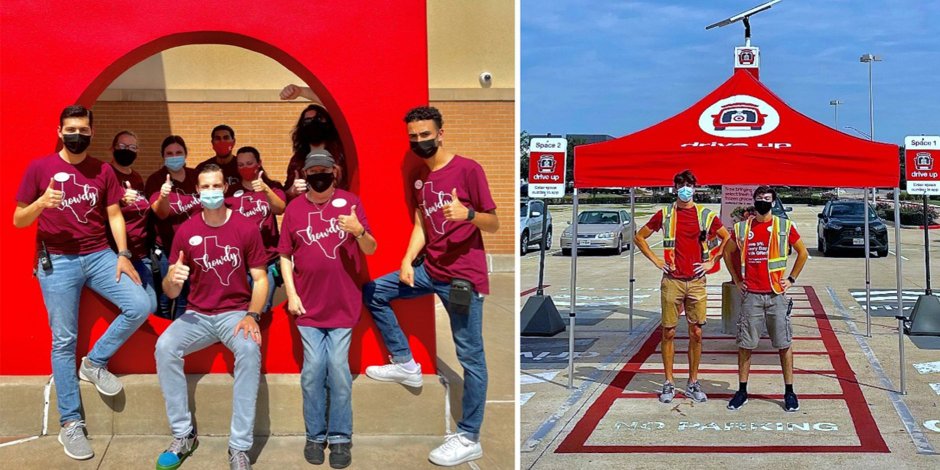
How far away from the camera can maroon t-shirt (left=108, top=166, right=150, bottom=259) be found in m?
6.11

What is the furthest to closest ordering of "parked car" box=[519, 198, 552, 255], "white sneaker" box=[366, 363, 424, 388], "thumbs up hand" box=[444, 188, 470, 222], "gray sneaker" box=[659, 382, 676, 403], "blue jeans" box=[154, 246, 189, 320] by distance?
"parked car" box=[519, 198, 552, 255] → "gray sneaker" box=[659, 382, 676, 403] → "blue jeans" box=[154, 246, 189, 320] → "white sneaker" box=[366, 363, 424, 388] → "thumbs up hand" box=[444, 188, 470, 222]

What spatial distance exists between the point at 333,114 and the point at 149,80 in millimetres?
8841

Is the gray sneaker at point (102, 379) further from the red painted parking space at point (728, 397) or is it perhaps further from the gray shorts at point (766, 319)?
the gray shorts at point (766, 319)

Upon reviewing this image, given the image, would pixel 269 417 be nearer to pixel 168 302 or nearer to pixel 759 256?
pixel 168 302

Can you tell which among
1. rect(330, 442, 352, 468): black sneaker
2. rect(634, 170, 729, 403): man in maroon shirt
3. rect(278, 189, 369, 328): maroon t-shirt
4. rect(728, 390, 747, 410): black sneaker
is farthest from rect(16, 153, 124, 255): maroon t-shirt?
rect(728, 390, 747, 410): black sneaker

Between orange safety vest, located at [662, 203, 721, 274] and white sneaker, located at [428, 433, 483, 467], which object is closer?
white sneaker, located at [428, 433, 483, 467]

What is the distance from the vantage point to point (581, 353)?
35.8 ft

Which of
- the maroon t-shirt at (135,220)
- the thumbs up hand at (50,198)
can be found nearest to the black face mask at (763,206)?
the maroon t-shirt at (135,220)

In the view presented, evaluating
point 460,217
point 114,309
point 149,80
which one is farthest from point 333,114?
point 149,80

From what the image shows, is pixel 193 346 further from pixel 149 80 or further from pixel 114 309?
pixel 149 80

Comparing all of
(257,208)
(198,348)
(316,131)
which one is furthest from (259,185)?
(198,348)

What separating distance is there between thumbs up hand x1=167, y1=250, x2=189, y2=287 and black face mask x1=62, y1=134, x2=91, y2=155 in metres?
0.91

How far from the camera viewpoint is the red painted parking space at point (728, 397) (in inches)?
267

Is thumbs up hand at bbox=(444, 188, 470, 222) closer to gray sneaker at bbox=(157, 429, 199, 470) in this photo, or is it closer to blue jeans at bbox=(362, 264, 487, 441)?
blue jeans at bbox=(362, 264, 487, 441)
